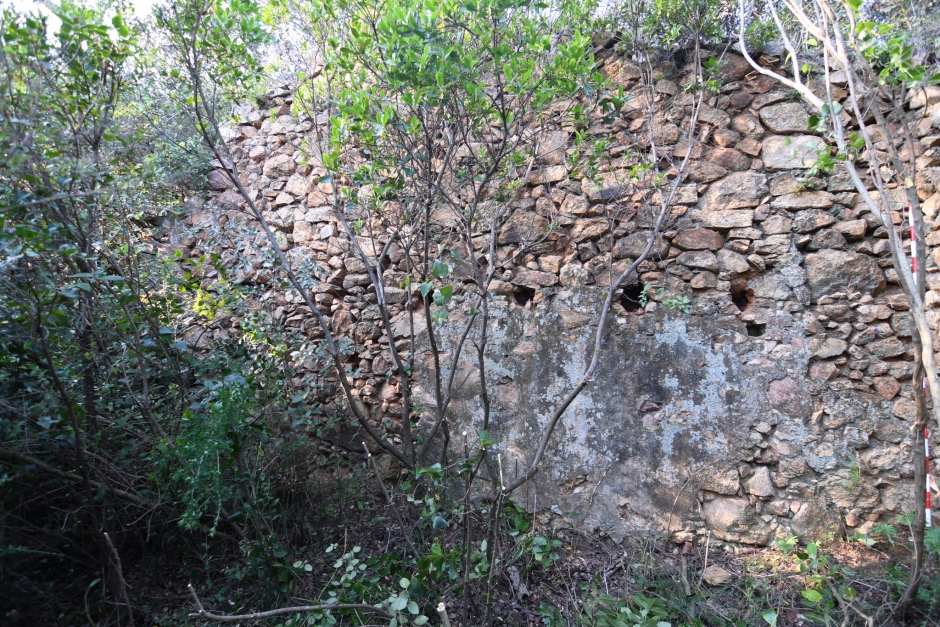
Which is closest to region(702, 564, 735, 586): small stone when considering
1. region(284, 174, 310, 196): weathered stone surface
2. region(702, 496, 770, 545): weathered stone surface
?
region(702, 496, 770, 545): weathered stone surface

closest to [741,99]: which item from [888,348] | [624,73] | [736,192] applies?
[736,192]

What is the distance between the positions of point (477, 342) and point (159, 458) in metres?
1.69

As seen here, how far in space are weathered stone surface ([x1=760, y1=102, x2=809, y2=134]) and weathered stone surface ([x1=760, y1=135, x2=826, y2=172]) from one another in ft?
0.15

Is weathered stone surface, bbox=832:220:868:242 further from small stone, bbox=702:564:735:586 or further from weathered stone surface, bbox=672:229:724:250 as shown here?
small stone, bbox=702:564:735:586

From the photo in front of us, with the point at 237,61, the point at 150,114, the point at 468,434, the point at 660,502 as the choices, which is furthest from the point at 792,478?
the point at 150,114

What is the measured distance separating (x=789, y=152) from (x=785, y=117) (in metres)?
0.21

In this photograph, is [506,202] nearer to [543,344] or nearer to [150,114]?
[543,344]

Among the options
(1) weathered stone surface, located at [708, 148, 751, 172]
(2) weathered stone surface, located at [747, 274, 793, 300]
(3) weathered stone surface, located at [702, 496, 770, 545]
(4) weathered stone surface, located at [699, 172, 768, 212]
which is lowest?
(3) weathered stone surface, located at [702, 496, 770, 545]

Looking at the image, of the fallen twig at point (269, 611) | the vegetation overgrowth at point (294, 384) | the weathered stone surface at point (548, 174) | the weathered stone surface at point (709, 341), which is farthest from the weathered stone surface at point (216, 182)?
the fallen twig at point (269, 611)

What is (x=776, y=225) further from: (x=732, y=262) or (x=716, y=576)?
(x=716, y=576)

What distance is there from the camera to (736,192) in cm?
294

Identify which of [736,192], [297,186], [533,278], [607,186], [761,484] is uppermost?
[297,186]

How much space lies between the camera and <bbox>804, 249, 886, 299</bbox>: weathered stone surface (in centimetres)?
271

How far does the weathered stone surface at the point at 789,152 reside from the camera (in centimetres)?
283
